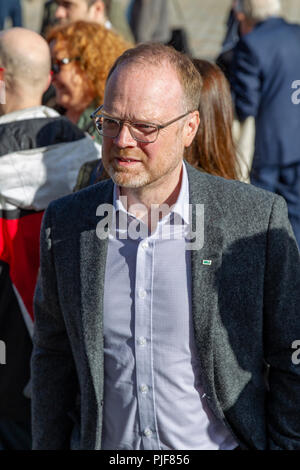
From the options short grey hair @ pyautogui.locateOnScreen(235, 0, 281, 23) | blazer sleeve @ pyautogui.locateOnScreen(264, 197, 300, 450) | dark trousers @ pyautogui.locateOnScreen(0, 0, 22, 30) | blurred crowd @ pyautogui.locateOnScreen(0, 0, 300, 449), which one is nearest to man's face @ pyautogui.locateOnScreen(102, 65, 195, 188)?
blazer sleeve @ pyautogui.locateOnScreen(264, 197, 300, 450)

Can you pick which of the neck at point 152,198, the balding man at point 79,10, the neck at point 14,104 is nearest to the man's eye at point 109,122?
the neck at point 152,198

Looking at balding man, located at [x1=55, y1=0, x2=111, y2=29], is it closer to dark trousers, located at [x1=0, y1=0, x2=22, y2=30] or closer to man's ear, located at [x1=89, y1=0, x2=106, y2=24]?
man's ear, located at [x1=89, y1=0, x2=106, y2=24]

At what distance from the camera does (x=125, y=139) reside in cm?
202

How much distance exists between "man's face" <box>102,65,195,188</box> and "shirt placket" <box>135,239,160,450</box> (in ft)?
0.76

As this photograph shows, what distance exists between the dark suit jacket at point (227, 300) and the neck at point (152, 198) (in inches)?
2.6

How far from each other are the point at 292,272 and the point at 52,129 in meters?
1.28

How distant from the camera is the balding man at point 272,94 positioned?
438 centimetres

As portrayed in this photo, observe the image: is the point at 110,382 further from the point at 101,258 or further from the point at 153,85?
the point at 153,85

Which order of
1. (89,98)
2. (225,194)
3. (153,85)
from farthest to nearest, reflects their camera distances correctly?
1. (89,98)
2. (225,194)
3. (153,85)

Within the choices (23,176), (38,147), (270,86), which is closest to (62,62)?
(38,147)

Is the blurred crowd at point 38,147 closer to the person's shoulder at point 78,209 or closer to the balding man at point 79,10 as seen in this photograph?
the person's shoulder at point 78,209

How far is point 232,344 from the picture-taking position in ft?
6.99

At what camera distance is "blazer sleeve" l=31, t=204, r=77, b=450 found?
7.61 feet

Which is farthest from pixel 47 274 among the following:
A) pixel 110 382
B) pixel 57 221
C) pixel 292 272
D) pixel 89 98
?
pixel 89 98
